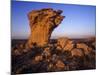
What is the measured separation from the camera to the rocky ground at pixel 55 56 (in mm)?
2070

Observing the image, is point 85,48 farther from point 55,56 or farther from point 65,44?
point 55,56

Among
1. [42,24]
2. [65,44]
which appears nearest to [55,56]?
[65,44]

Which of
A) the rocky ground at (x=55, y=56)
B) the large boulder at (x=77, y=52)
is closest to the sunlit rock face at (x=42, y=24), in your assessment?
the rocky ground at (x=55, y=56)

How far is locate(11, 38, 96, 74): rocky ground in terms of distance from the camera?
6.79 feet

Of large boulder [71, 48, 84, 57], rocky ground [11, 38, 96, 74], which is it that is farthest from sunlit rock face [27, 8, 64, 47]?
large boulder [71, 48, 84, 57]

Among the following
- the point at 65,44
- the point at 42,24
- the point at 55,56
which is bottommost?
the point at 55,56

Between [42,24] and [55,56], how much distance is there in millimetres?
382

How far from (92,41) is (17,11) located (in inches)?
37.0

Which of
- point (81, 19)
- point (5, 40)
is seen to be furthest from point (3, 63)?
point (81, 19)

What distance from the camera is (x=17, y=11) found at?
6.76 feet

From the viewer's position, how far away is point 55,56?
2186mm

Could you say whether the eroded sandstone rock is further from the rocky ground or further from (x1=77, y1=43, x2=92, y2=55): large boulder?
(x1=77, y1=43, x2=92, y2=55): large boulder

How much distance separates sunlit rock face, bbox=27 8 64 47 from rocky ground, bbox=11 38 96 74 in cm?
7

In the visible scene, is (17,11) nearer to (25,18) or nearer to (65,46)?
(25,18)
